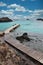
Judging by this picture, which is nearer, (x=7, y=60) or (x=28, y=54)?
(x=7, y=60)

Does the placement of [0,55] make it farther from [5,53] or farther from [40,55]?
[40,55]

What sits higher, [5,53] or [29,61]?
[5,53]

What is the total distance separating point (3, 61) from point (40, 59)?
1380 millimetres

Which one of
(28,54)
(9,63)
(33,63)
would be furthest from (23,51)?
(9,63)

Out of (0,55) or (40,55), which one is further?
(40,55)

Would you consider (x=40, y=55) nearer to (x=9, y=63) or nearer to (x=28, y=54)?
(x=28, y=54)

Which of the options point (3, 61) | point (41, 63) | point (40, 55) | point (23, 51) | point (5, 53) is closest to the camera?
point (3, 61)

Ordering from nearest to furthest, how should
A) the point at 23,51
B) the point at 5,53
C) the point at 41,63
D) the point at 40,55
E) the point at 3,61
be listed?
the point at 3,61, the point at 41,63, the point at 5,53, the point at 40,55, the point at 23,51

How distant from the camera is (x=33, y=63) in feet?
14.8

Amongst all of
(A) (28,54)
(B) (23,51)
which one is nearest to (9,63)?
(A) (28,54)

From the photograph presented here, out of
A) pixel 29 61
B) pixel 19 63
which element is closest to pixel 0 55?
pixel 19 63

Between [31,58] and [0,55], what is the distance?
4.03 ft

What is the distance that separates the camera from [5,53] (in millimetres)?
4602

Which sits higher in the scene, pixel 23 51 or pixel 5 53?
pixel 5 53
